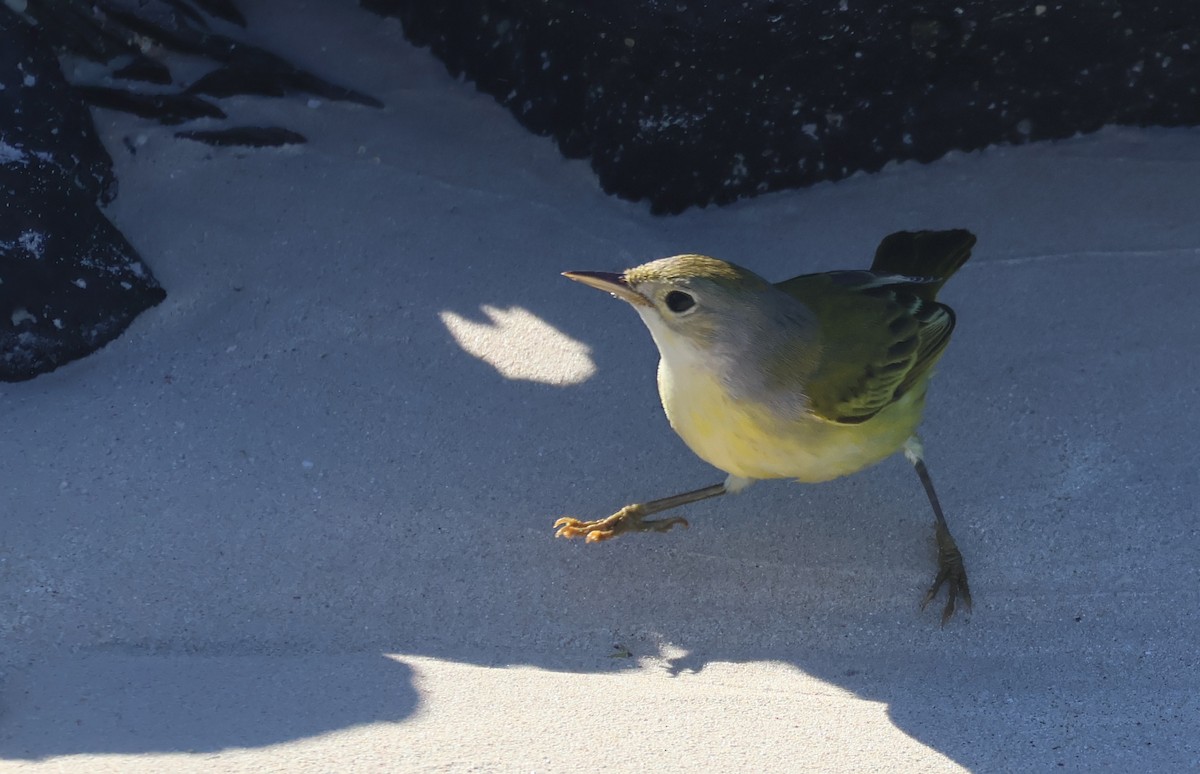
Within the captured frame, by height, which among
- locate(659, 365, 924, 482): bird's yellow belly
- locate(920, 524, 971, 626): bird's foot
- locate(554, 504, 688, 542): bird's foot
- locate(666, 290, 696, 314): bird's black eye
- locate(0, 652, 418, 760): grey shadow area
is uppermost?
locate(666, 290, 696, 314): bird's black eye

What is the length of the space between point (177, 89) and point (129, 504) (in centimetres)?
231

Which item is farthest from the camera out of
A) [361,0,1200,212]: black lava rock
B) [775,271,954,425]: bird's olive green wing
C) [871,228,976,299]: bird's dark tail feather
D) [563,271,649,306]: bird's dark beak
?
[361,0,1200,212]: black lava rock

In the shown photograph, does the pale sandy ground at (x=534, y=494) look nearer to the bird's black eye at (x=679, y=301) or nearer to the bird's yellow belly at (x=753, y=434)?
the bird's yellow belly at (x=753, y=434)

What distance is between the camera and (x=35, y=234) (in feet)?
14.8

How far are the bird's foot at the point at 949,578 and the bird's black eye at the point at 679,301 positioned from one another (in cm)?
125

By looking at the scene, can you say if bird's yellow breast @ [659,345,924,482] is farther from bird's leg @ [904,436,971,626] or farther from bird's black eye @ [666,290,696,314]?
bird's leg @ [904,436,971,626]

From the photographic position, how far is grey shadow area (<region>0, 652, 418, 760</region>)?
2914mm

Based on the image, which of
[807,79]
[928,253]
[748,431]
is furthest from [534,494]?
[807,79]

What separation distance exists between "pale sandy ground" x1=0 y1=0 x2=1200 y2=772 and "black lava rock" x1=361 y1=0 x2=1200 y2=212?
0.15m

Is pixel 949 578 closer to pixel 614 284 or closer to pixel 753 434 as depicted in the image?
pixel 753 434

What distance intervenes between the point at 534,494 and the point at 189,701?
1.48m

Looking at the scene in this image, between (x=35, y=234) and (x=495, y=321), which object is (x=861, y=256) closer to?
(x=495, y=321)

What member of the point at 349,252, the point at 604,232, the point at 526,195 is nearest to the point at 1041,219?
the point at 604,232

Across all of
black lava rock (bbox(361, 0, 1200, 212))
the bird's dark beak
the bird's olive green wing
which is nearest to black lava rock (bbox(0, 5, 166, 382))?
black lava rock (bbox(361, 0, 1200, 212))
